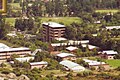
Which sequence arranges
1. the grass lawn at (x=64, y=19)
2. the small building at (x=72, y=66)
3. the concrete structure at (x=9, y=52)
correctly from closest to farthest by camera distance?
the small building at (x=72, y=66)
the concrete structure at (x=9, y=52)
the grass lawn at (x=64, y=19)

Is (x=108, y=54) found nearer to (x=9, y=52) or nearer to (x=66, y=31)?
(x=9, y=52)

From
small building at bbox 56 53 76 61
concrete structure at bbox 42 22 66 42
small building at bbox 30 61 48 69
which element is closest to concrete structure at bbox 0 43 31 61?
small building at bbox 56 53 76 61

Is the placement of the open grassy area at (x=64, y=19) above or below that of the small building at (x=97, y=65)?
above

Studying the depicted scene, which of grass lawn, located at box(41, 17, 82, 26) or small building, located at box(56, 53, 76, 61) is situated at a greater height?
grass lawn, located at box(41, 17, 82, 26)

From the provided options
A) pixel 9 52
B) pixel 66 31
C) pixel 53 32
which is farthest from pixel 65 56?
pixel 66 31

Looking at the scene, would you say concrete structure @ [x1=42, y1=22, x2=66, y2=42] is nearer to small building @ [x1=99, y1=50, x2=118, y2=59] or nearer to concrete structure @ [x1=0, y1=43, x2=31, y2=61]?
concrete structure @ [x1=0, y1=43, x2=31, y2=61]

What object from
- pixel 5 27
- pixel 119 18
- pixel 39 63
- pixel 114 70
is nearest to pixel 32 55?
pixel 39 63

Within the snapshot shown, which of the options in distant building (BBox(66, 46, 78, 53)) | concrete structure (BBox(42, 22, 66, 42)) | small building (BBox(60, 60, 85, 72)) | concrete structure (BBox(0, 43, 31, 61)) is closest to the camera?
small building (BBox(60, 60, 85, 72))

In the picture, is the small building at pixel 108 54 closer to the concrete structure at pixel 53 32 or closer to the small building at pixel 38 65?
the small building at pixel 38 65

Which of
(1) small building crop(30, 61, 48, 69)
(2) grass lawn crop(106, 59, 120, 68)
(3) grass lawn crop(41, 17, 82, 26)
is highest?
(3) grass lawn crop(41, 17, 82, 26)

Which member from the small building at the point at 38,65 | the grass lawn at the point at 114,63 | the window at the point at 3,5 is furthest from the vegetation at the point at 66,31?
the window at the point at 3,5

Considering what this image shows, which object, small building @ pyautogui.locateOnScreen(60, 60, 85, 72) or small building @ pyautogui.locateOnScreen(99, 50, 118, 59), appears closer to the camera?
small building @ pyautogui.locateOnScreen(60, 60, 85, 72)
